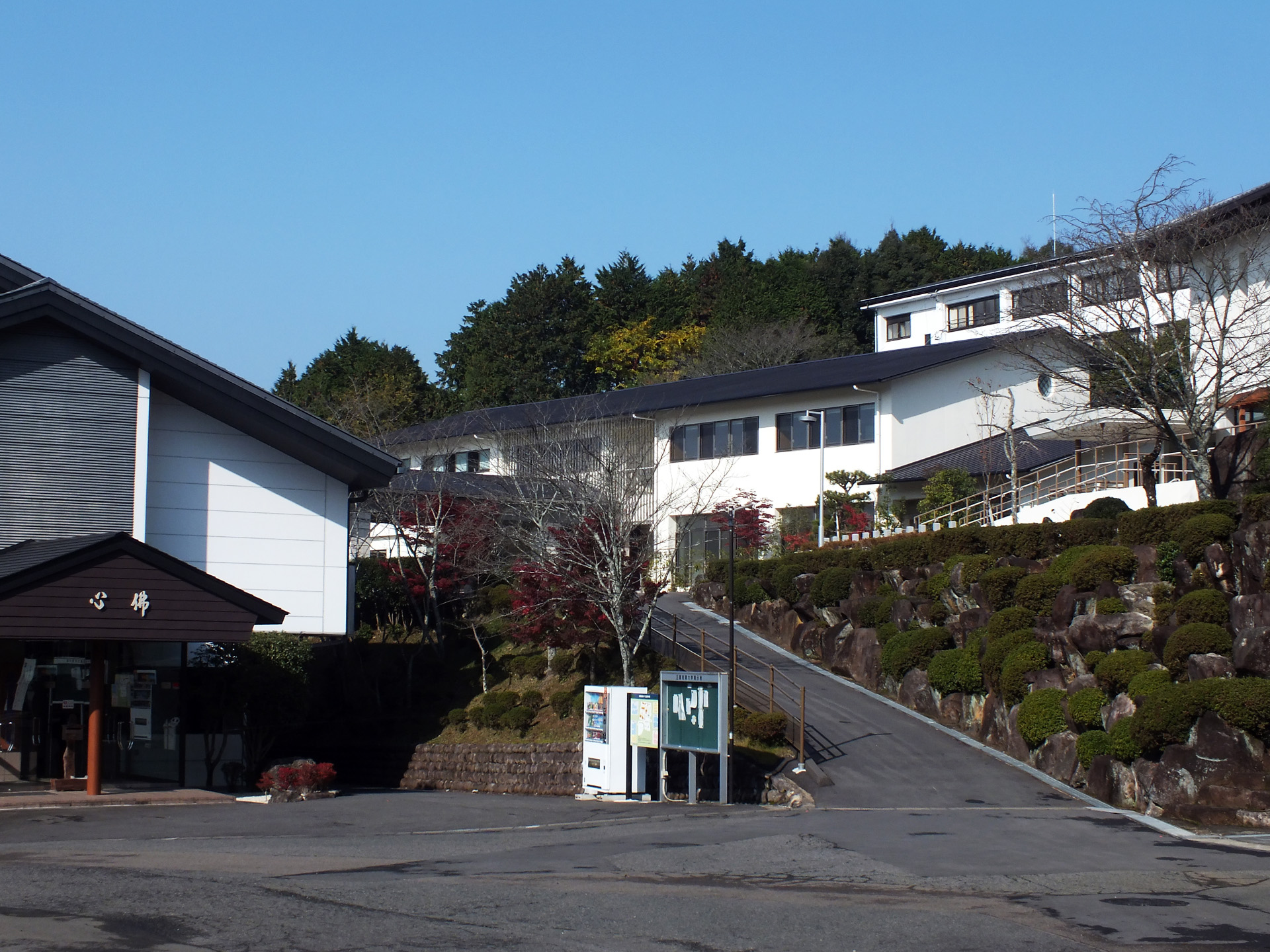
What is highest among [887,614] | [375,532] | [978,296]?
[978,296]

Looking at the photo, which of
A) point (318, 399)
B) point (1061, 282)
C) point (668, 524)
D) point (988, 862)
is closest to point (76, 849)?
point (988, 862)

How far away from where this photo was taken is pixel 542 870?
40.2 ft

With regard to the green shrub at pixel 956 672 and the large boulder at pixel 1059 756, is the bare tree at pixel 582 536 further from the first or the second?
the large boulder at pixel 1059 756

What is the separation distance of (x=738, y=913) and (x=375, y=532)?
3067 cm

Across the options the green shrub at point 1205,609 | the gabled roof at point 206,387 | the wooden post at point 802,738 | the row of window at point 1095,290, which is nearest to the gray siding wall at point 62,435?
the gabled roof at point 206,387

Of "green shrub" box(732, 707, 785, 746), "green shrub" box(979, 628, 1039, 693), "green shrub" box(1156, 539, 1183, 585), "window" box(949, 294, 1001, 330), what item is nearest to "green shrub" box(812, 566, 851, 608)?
"green shrub" box(979, 628, 1039, 693)

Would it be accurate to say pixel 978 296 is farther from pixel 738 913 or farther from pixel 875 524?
pixel 738 913

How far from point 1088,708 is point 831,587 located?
33.1 feet

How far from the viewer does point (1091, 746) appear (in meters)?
19.6

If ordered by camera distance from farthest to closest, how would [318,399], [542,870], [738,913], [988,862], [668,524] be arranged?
1. [318,399]
2. [668,524]
3. [988,862]
4. [542,870]
5. [738,913]

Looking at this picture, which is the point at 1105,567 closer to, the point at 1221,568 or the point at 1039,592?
the point at 1039,592

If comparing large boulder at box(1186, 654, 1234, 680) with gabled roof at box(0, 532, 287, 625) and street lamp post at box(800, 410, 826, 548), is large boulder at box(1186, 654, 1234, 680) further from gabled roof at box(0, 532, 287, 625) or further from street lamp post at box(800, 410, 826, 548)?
street lamp post at box(800, 410, 826, 548)

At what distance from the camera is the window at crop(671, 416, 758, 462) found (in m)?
43.0

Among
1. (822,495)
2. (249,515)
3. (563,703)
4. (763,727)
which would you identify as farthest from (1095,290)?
(249,515)
